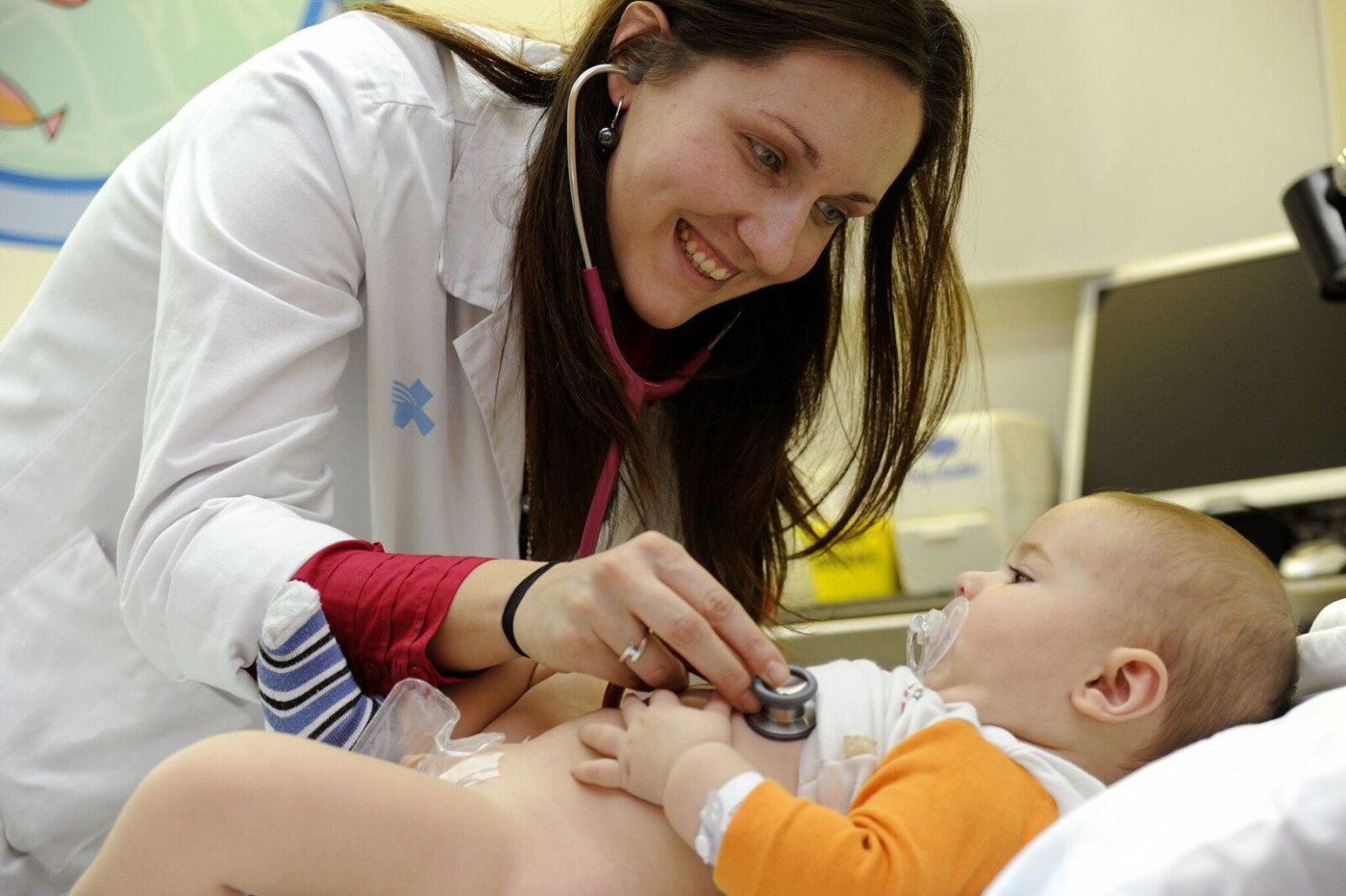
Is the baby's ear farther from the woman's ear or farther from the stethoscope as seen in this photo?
the woman's ear

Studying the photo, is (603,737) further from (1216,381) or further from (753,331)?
(1216,381)

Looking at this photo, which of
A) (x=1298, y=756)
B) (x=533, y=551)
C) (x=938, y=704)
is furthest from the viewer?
(x=533, y=551)

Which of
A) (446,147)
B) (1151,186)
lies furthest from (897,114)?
(1151,186)

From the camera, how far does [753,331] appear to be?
1623 mm

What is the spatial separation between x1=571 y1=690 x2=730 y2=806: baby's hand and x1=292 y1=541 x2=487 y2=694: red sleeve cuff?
0.58ft

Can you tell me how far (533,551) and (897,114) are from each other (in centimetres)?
66

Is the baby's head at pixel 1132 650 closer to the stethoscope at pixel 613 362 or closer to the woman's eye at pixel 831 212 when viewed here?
the stethoscope at pixel 613 362

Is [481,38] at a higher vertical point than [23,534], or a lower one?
higher

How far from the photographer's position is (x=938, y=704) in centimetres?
102

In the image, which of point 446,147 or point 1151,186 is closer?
point 446,147

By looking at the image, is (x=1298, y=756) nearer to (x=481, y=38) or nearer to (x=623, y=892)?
(x=623, y=892)

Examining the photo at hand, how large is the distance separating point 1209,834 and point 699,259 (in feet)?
2.82

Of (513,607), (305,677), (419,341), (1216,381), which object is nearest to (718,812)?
(513,607)

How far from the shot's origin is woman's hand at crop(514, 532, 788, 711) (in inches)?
36.5
